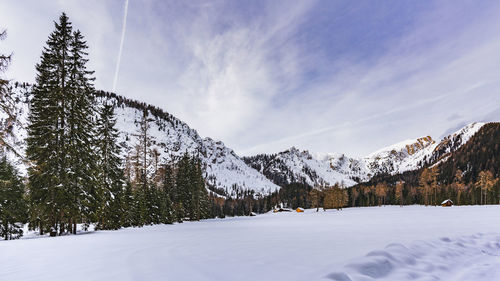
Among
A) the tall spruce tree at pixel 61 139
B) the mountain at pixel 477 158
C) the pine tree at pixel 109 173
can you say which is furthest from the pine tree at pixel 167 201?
the mountain at pixel 477 158

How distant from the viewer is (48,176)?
16203 mm

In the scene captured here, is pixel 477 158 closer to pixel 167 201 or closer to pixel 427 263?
pixel 167 201

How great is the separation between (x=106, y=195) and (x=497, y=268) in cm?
2780

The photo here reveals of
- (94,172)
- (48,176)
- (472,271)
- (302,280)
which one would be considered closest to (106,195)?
(94,172)

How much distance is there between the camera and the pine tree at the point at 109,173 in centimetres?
2455

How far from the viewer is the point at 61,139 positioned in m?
16.9

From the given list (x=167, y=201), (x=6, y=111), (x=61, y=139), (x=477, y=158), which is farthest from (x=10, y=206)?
(x=477, y=158)

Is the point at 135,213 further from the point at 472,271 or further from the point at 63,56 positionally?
the point at 472,271

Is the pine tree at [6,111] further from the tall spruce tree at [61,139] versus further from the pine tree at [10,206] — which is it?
the pine tree at [10,206]

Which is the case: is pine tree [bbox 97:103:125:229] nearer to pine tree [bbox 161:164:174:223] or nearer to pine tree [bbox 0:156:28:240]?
pine tree [bbox 0:156:28:240]

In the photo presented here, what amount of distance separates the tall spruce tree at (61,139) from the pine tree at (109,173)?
5.83m

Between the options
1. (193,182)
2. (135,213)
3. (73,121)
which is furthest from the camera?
(193,182)

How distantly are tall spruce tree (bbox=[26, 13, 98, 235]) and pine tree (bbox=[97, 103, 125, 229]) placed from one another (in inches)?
230

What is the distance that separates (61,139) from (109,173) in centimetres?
966
